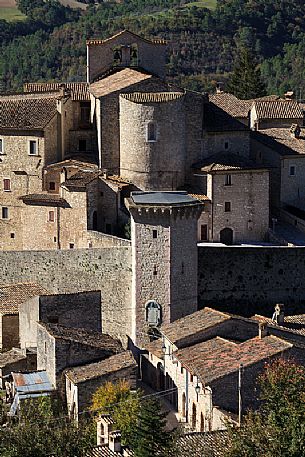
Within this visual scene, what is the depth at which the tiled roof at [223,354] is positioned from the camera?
39469 mm

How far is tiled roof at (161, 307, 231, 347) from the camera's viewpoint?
42.3 metres

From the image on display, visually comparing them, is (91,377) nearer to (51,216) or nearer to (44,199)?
(51,216)

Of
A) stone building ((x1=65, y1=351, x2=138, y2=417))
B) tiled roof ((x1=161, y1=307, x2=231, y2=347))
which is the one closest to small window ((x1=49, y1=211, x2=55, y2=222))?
tiled roof ((x1=161, y1=307, x2=231, y2=347))

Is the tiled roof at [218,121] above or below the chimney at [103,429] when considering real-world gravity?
above

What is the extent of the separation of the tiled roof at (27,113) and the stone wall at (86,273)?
23.3ft

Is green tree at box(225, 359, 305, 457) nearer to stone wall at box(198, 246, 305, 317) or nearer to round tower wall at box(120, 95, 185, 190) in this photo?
stone wall at box(198, 246, 305, 317)

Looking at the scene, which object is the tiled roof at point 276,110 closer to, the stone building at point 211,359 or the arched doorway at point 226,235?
the arched doorway at point 226,235

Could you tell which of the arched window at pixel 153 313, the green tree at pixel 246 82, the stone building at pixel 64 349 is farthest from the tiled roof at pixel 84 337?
the green tree at pixel 246 82

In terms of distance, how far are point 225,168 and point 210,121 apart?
8.61ft

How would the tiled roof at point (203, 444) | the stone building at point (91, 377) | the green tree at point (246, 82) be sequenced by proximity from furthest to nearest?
the green tree at point (246, 82)
the stone building at point (91, 377)
the tiled roof at point (203, 444)

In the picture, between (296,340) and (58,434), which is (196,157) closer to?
(296,340)

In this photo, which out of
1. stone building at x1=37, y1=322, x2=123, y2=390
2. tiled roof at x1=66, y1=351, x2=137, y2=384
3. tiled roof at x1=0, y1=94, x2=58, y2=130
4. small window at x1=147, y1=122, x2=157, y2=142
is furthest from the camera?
tiled roof at x1=0, y1=94, x2=58, y2=130

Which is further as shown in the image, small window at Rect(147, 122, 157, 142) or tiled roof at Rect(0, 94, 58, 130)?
tiled roof at Rect(0, 94, 58, 130)

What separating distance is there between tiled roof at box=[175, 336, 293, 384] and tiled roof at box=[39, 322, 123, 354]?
2110 mm
